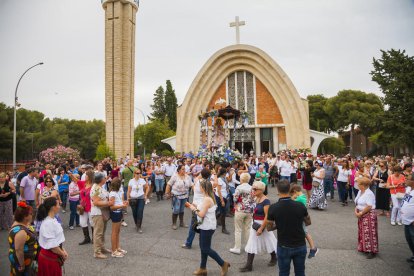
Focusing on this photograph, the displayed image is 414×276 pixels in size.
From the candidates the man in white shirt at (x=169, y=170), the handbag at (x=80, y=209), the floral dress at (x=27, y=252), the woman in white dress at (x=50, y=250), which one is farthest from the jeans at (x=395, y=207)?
the floral dress at (x=27, y=252)

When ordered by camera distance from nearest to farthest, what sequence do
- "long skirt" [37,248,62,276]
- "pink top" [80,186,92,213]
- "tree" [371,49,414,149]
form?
"long skirt" [37,248,62,276] → "pink top" [80,186,92,213] → "tree" [371,49,414,149]

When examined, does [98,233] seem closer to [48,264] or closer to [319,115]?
[48,264]

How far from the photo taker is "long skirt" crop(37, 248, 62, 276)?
4.05m

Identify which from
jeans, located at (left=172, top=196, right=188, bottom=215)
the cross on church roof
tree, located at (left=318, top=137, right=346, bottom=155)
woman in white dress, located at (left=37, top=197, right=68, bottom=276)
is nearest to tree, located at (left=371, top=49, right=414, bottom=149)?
the cross on church roof

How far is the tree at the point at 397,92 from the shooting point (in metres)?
22.8

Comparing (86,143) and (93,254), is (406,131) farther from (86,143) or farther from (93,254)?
(86,143)

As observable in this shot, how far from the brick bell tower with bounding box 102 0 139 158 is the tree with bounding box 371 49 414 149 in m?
22.9

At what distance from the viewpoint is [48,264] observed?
4.07m

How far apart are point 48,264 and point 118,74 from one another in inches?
1018

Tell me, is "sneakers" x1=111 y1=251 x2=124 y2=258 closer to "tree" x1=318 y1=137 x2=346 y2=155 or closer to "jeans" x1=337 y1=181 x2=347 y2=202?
"jeans" x1=337 y1=181 x2=347 y2=202

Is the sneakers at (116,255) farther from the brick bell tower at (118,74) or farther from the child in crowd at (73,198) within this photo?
the brick bell tower at (118,74)

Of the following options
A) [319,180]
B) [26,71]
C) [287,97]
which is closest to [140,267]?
[319,180]

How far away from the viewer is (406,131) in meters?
23.0

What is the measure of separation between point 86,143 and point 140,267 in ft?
215
